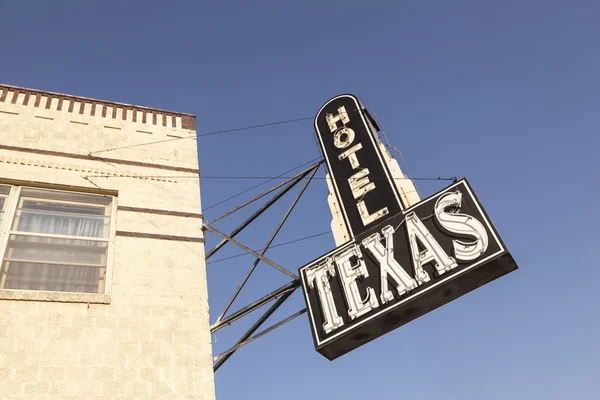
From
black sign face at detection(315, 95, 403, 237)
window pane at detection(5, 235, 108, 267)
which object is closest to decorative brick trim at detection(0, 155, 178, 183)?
window pane at detection(5, 235, 108, 267)

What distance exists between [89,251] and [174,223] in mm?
1582

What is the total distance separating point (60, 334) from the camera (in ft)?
23.5

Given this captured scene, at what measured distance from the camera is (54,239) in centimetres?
855

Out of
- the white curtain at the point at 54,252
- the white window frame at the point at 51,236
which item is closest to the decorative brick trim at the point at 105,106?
the white window frame at the point at 51,236

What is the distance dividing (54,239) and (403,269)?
5.83 metres

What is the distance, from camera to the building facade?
22.9ft

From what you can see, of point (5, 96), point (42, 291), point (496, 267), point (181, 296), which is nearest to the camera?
point (496, 267)

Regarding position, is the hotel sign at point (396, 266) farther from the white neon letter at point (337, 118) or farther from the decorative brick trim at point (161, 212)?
the decorative brick trim at point (161, 212)

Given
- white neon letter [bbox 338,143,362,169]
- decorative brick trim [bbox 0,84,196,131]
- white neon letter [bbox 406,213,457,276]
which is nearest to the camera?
white neon letter [bbox 406,213,457,276]

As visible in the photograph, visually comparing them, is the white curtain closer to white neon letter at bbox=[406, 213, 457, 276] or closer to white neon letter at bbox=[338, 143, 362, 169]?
white neon letter at bbox=[338, 143, 362, 169]

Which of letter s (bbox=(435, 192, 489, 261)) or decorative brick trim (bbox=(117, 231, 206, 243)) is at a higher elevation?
decorative brick trim (bbox=(117, 231, 206, 243))

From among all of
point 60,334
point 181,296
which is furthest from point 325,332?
point 60,334

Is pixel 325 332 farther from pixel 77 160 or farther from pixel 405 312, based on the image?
pixel 77 160

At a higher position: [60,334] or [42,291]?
[42,291]
